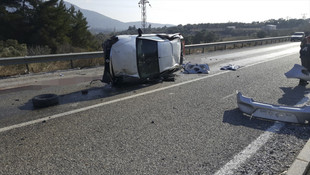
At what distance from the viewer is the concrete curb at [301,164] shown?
2.83 m

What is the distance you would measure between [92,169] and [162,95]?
11.9 feet

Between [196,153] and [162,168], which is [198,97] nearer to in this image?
[196,153]

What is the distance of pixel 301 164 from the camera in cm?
297

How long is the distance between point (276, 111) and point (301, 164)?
65.3 inches

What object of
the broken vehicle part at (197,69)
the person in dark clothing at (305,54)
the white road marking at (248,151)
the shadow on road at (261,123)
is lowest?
the white road marking at (248,151)

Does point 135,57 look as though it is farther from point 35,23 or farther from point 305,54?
point 35,23

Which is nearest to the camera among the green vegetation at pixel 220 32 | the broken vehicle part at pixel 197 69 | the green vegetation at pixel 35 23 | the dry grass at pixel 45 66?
the broken vehicle part at pixel 197 69

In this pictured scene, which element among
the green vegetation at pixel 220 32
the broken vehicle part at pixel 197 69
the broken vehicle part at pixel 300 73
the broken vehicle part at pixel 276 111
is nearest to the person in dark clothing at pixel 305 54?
the broken vehicle part at pixel 300 73

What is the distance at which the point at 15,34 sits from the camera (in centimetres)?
2848

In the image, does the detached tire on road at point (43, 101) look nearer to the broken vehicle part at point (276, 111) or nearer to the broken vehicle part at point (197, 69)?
the broken vehicle part at point (276, 111)

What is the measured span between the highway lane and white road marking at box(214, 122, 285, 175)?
4 cm

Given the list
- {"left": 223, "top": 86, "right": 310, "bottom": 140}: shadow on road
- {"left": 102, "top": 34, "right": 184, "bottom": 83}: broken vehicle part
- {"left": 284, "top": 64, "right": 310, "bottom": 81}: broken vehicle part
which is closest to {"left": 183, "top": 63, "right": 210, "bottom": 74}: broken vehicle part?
{"left": 102, "top": 34, "right": 184, "bottom": 83}: broken vehicle part

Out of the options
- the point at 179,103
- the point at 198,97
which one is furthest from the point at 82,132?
the point at 198,97

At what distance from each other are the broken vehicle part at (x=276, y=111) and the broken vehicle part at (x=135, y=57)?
3265mm
